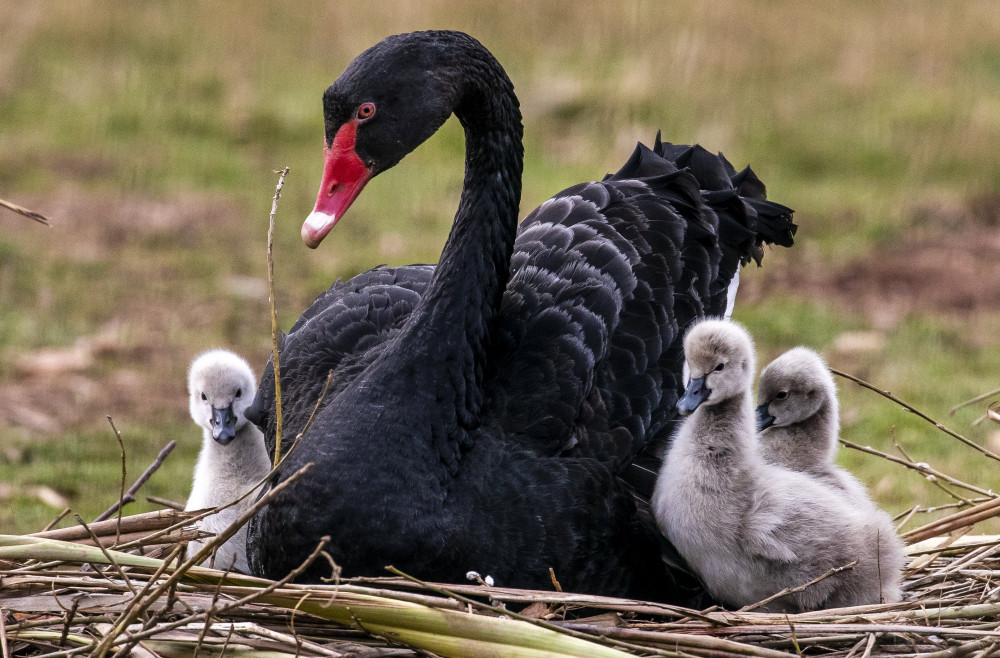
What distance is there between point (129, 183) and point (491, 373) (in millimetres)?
5483

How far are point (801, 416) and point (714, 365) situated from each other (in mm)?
394

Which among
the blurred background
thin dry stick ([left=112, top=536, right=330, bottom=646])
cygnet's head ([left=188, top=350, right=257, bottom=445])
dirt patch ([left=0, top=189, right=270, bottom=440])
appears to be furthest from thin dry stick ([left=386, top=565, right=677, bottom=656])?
dirt patch ([left=0, top=189, right=270, bottom=440])

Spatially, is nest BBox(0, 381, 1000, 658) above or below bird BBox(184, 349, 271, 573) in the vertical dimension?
below

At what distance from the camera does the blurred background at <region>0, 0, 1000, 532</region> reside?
224 inches

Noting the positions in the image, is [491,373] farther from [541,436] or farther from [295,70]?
[295,70]

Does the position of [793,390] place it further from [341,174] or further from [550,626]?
[341,174]

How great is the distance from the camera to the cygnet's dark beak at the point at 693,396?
9.96 ft

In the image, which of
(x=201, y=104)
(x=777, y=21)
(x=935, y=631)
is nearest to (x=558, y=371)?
(x=935, y=631)

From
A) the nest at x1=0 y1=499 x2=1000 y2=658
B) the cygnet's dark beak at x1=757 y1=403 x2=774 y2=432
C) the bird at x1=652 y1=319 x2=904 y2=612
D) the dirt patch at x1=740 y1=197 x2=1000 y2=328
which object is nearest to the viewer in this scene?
the nest at x1=0 y1=499 x2=1000 y2=658

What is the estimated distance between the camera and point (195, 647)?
2.67 metres

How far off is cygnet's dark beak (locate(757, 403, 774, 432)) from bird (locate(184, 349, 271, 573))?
1.31 m

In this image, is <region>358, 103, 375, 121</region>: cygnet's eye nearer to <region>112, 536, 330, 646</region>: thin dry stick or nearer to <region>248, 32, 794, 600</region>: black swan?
<region>248, 32, 794, 600</region>: black swan

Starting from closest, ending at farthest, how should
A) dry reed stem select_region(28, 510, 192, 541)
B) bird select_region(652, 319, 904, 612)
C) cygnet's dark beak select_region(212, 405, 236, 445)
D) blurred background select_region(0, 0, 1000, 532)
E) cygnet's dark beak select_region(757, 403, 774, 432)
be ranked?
bird select_region(652, 319, 904, 612) < dry reed stem select_region(28, 510, 192, 541) < cygnet's dark beak select_region(757, 403, 774, 432) < cygnet's dark beak select_region(212, 405, 236, 445) < blurred background select_region(0, 0, 1000, 532)

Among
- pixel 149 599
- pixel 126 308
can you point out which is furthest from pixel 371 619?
pixel 126 308
